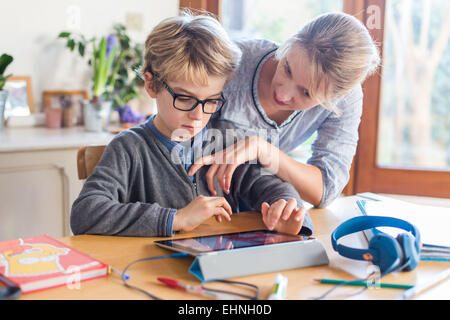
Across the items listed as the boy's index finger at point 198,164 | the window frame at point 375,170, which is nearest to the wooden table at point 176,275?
the boy's index finger at point 198,164

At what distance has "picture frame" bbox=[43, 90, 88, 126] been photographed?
248 centimetres

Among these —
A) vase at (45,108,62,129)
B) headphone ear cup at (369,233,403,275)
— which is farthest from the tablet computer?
vase at (45,108,62,129)

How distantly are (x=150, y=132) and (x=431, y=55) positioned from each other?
1.76 meters

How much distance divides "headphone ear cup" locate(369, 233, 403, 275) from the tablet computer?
0.12m

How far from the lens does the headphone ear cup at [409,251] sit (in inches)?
31.8

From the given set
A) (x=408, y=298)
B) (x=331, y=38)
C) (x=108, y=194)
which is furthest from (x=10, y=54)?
(x=408, y=298)

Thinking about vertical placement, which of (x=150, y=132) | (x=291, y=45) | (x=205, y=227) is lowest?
(x=205, y=227)

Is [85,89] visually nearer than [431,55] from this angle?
No

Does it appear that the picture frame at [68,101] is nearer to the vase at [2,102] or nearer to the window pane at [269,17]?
the vase at [2,102]

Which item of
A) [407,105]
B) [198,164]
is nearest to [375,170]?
[407,105]

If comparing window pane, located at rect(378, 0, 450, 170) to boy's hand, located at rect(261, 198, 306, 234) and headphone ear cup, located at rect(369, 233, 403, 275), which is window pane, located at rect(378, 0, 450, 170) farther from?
headphone ear cup, located at rect(369, 233, 403, 275)

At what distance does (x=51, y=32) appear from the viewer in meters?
2.47

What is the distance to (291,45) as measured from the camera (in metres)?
1.19
